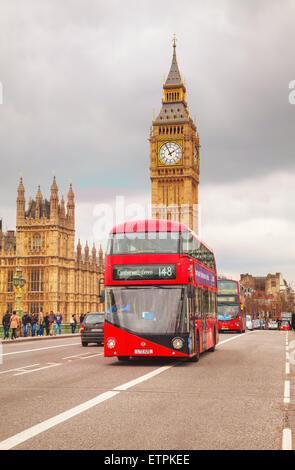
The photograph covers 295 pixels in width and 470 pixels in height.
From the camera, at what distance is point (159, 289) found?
1562 centimetres

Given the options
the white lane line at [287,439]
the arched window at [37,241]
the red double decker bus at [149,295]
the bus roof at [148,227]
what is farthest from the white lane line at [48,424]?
the arched window at [37,241]

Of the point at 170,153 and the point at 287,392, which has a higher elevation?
the point at 170,153

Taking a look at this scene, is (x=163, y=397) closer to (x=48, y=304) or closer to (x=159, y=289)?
(x=159, y=289)

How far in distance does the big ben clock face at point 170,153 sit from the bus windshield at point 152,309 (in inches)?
3809

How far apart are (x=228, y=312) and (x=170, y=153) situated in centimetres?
7429

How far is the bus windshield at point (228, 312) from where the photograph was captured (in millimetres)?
39625

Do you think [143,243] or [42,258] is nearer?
[143,243]

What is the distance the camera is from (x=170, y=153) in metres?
112

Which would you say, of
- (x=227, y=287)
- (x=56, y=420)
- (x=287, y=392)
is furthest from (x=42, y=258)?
(x=56, y=420)

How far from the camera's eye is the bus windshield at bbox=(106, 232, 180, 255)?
51.7 ft

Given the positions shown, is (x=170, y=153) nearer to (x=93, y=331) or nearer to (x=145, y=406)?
(x=93, y=331)

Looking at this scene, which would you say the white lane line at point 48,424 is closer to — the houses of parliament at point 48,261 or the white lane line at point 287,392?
the white lane line at point 287,392

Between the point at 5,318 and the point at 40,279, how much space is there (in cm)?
5023

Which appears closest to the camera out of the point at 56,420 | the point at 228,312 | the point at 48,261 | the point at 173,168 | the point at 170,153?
the point at 56,420
